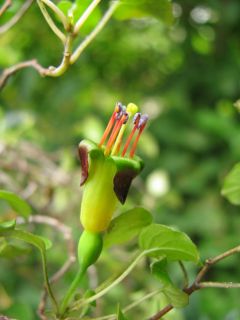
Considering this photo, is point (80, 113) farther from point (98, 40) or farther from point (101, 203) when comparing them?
point (101, 203)

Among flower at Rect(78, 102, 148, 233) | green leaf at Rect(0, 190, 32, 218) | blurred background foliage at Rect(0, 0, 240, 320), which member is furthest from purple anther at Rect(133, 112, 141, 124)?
blurred background foliage at Rect(0, 0, 240, 320)

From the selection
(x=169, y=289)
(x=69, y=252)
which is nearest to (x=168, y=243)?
(x=169, y=289)

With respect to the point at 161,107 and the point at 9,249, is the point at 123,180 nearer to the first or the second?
the point at 9,249

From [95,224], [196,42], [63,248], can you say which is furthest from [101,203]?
[196,42]

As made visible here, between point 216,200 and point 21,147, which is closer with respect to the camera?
point 21,147

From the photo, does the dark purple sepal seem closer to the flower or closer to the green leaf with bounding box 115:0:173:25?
the flower

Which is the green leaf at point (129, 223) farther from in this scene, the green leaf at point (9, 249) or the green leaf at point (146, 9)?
the green leaf at point (146, 9)
